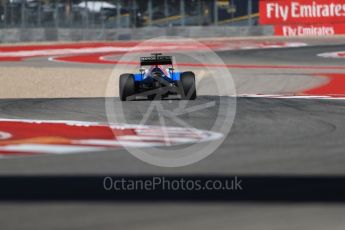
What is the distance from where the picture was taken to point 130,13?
148 feet

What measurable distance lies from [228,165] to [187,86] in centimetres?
607

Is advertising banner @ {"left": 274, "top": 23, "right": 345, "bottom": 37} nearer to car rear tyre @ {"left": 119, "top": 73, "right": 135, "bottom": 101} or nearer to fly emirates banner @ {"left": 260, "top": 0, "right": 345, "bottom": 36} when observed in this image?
fly emirates banner @ {"left": 260, "top": 0, "right": 345, "bottom": 36}

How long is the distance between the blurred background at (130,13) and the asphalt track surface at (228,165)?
30.7 m

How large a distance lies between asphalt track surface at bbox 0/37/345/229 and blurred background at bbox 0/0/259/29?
101ft

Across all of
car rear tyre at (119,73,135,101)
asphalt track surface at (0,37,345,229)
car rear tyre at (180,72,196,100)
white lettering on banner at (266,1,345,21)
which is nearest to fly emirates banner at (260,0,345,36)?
white lettering on banner at (266,1,345,21)

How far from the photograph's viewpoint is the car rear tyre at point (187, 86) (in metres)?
12.9

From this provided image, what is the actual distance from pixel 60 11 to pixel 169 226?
130ft

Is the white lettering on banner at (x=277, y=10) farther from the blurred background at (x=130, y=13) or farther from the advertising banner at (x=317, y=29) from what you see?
the blurred background at (x=130, y=13)

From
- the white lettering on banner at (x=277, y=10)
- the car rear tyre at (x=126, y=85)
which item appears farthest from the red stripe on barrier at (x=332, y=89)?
the white lettering on banner at (x=277, y=10)

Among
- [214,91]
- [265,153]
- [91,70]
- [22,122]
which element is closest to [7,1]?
[91,70]

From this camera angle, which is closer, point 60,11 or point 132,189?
point 132,189

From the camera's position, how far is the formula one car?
12883 millimetres

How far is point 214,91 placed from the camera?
17.9 meters

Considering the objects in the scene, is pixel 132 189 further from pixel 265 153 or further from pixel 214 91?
pixel 214 91
